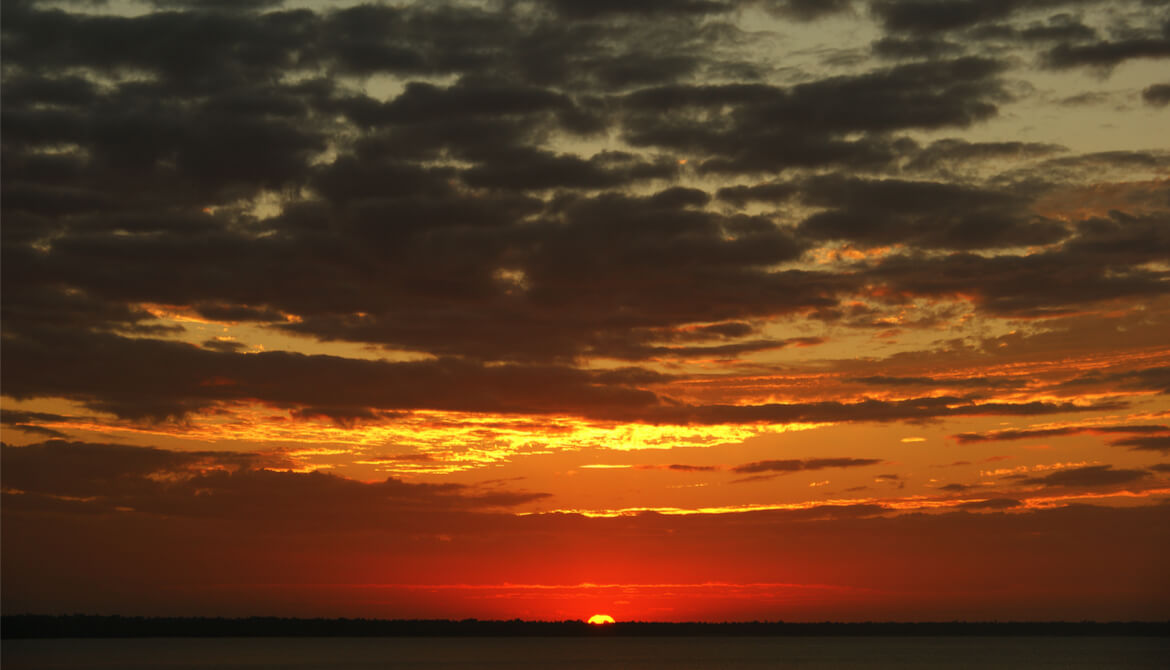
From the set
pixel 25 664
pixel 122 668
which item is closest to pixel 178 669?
pixel 122 668

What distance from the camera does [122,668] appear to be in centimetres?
19738

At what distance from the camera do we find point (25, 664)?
199750 millimetres

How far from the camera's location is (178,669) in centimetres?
19912

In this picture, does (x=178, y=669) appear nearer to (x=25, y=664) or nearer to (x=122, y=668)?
(x=122, y=668)

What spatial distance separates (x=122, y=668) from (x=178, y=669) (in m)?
8.30

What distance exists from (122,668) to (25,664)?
16.2m

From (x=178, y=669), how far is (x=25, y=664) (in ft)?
79.2
